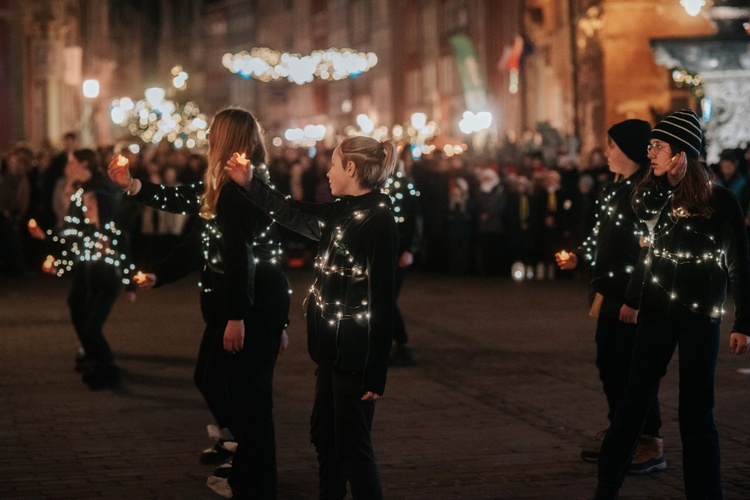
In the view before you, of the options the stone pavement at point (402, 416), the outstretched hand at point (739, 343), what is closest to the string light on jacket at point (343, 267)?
the stone pavement at point (402, 416)

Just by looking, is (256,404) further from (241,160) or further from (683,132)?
(683,132)

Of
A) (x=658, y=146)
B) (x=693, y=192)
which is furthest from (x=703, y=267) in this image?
(x=658, y=146)

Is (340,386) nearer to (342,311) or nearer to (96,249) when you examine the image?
(342,311)

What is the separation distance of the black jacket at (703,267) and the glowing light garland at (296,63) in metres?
50.9

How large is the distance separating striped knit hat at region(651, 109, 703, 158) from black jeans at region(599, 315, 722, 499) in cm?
81

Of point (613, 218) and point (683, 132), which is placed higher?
point (683, 132)

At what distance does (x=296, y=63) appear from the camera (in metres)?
57.6

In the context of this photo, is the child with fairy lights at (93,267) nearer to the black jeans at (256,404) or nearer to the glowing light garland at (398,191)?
the glowing light garland at (398,191)

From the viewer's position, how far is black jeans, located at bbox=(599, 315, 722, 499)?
679cm

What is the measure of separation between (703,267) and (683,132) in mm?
630

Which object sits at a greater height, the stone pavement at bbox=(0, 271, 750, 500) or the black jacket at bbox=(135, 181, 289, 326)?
the black jacket at bbox=(135, 181, 289, 326)

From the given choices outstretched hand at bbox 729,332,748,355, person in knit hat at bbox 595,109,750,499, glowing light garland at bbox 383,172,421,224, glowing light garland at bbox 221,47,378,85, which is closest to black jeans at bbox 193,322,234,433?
person in knit hat at bbox 595,109,750,499

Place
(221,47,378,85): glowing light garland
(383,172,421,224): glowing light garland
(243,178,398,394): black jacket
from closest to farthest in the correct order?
(243,178,398,394): black jacket → (383,172,421,224): glowing light garland → (221,47,378,85): glowing light garland

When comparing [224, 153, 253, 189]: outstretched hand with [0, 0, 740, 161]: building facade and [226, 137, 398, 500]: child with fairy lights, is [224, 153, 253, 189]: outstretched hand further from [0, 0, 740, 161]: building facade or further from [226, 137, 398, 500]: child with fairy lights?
[0, 0, 740, 161]: building facade
